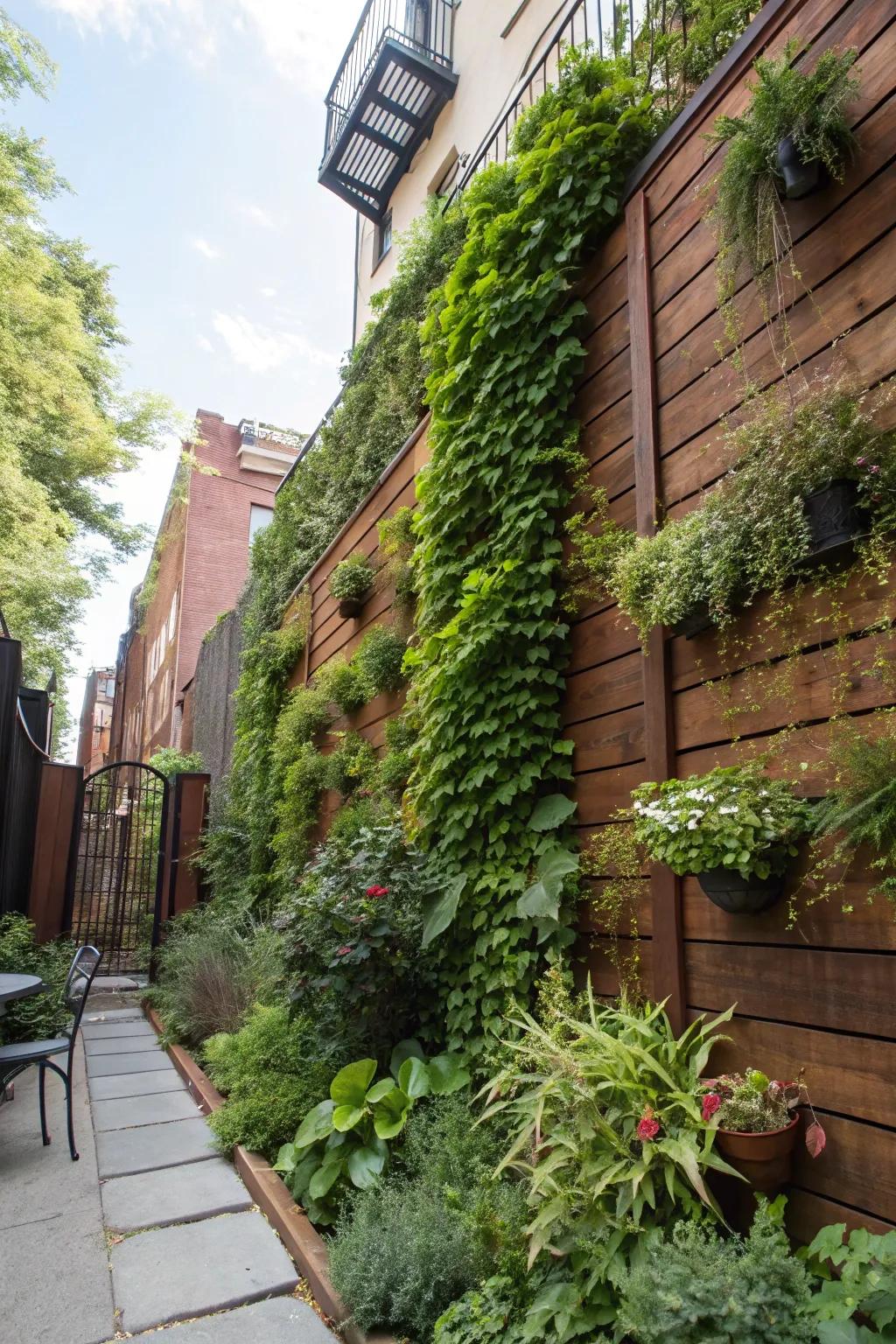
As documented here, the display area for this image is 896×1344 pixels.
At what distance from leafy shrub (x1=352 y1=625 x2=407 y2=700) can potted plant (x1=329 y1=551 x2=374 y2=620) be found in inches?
24.9

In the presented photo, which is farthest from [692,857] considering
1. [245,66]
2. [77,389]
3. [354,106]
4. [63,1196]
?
[77,389]

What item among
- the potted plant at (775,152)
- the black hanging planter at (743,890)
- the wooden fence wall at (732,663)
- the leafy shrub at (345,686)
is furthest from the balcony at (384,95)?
the black hanging planter at (743,890)

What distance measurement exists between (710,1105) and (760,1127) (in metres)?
0.12

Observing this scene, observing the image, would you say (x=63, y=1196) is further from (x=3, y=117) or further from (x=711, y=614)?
(x=3, y=117)

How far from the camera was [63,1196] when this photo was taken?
3283 millimetres

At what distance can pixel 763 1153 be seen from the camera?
1.92m

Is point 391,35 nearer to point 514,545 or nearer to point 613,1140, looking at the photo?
point 514,545

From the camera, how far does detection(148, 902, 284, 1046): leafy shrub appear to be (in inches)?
209

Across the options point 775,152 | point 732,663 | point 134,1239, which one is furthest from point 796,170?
point 134,1239

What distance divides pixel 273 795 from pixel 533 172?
17.5 ft

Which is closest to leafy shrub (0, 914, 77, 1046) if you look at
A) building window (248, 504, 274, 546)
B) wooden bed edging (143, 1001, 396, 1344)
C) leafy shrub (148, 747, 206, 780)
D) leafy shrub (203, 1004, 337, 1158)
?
leafy shrub (203, 1004, 337, 1158)

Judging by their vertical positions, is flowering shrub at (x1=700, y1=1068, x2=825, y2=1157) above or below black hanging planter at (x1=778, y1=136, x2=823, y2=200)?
below

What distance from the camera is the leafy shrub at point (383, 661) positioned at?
503 centimetres

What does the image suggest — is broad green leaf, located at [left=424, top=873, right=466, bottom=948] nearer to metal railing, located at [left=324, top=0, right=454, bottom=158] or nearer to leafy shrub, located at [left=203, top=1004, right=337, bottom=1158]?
leafy shrub, located at [left=203, top=1004, right=337, bottom=1158]
